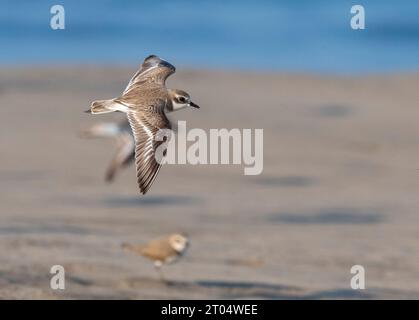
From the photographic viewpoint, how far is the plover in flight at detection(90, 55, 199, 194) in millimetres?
6121

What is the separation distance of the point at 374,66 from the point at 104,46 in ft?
17.8

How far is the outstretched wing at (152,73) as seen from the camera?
7.46m

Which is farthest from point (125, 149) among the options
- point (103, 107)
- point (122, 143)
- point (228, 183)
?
point (228, 183)

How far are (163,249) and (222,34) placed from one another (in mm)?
15577

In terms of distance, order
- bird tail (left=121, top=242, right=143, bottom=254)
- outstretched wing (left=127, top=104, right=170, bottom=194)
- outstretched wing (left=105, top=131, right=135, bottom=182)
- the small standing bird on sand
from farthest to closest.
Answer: bird tail (left=121, top=242, right=143, bottom=254) < the small standing bird on sand < outstretched wing (left=105, top=131, right=135, bottom=182) < outstretched wing (left=127, top=104, right=170, bottom=194)

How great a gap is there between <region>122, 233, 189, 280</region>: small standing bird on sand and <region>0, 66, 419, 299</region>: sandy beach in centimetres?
13

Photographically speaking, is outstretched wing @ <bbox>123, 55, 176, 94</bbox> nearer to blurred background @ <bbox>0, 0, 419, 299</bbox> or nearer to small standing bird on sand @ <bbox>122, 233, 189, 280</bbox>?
blurred background @ <bbox>0, 0, 419, 299</bbox>

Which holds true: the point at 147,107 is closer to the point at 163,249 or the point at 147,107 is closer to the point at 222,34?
the point at 163,249

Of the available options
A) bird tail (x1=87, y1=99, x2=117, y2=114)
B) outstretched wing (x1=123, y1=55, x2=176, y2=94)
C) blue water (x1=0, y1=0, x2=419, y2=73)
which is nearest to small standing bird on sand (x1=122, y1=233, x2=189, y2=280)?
outstretched wing (x1=123, y1=55, x2=176, y2=94)

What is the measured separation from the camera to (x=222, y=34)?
24.2 m
